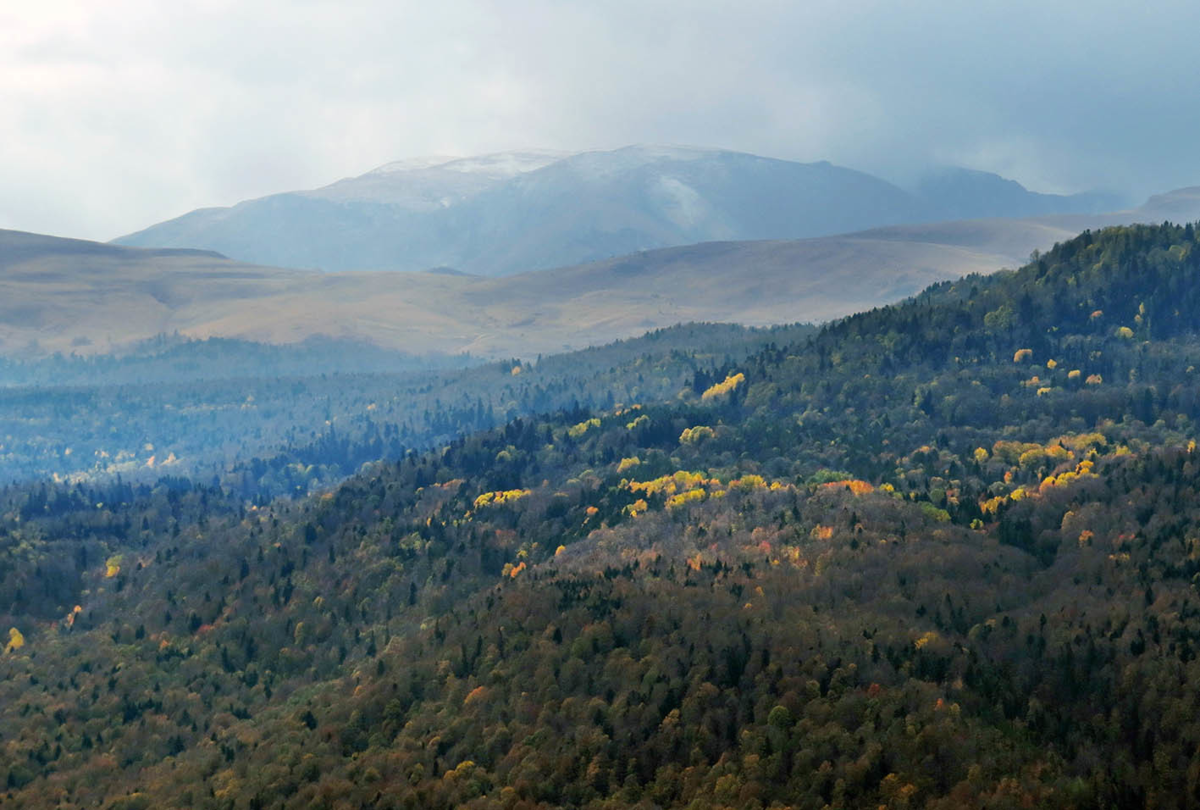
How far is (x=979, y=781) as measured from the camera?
19988cm

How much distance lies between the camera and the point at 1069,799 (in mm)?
192750

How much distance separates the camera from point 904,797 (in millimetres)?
199000

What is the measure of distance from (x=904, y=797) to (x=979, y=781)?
10.6 metres

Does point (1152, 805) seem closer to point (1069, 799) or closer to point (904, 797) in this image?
point (1069, 799)

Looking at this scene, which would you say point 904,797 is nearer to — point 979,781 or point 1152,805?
point 979,781

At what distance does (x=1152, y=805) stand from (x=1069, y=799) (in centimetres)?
1079

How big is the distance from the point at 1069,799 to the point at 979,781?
12239 mm

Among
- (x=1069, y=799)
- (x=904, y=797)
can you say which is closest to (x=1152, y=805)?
(x=1069, y=799)

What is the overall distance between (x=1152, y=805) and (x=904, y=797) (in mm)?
31733

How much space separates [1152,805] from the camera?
192 meters

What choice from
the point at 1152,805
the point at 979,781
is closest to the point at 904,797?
the point at 979,781
